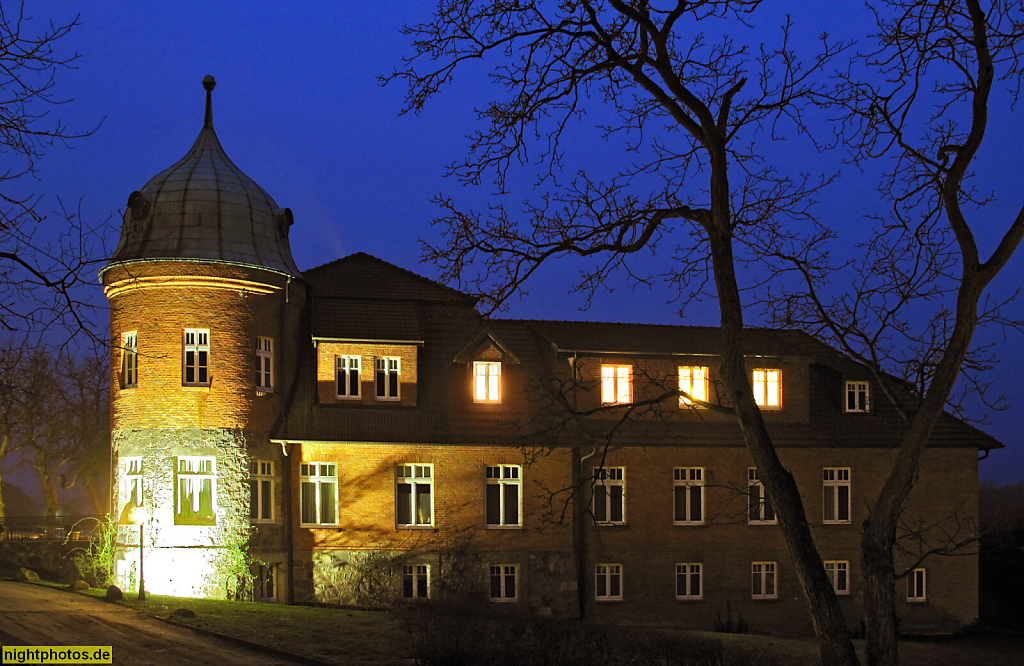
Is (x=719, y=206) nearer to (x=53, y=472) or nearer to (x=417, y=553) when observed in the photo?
(x=417, y=553)

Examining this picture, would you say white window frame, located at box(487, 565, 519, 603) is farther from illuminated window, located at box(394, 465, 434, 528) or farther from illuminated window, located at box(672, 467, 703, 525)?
illuminated window, located at box(672, 467, 703, 525)

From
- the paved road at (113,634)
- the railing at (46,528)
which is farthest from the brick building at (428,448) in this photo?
the railing at (46,528)

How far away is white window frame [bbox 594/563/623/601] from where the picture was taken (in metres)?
29.9

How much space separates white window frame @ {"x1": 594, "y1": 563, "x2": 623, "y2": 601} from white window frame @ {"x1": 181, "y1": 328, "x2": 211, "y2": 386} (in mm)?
12388

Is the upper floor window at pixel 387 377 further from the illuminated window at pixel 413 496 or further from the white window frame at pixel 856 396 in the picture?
the white window frame at pixel 856 396

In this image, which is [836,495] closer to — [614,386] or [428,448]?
[614,386]

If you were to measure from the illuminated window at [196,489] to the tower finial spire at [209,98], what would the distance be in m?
9.99

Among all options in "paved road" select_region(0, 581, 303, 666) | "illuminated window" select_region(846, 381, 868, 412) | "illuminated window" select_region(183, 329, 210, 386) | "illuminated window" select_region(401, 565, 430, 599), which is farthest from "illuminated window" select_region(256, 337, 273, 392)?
"illuminated window" select_region(846, 381, 868, 412)

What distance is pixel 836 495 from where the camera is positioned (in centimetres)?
3191

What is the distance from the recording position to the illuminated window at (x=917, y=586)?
31.6m

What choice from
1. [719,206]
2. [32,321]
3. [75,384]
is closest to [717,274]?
[719,206]

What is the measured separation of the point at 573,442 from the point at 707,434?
15.0 feet

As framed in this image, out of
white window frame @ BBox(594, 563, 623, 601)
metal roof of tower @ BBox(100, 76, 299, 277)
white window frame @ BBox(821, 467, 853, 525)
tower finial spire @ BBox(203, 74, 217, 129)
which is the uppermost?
tower finial spire @ BBox(203, 74, 217, 129)

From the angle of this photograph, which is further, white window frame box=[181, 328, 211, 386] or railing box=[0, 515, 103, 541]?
railing box=[0, 515, 103, 541]
